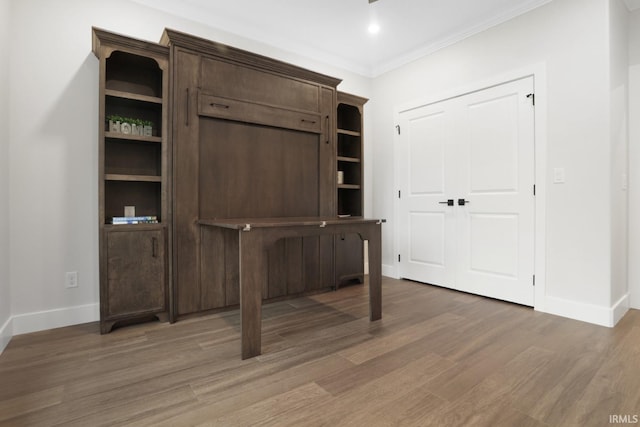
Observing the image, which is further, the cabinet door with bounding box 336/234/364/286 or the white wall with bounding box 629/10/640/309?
the cabinet door with bounding box 336/234/364/286

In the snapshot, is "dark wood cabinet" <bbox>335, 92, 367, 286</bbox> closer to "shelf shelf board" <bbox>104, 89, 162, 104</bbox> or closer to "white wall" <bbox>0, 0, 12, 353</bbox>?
"shelf shelf board" <bbox>104, 89, 162, 104</bbox>

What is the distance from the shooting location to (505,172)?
3.01 m

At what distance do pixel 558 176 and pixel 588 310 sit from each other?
1102 millimetres

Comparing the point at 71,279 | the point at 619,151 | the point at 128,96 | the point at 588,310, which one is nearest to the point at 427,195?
the point at 619,151

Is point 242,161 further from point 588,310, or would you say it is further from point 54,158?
point 588,310

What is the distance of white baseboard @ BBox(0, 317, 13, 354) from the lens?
2.00m

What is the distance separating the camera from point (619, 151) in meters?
2.60

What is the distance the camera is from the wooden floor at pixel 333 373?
139cm

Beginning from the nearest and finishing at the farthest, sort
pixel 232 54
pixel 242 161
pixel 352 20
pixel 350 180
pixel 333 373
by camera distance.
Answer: pixel 333 373
pixel 232 54
pixel 242 161
pixel 352 20
pixel 350 180

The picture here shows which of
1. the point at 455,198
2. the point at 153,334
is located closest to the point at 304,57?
the point at 455,198


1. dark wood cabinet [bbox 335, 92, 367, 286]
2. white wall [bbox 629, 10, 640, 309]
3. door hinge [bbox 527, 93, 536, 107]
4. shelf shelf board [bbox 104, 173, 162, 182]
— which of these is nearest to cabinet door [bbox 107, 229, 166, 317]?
shelf shelf board [bbox 104, 173, 162, 182]

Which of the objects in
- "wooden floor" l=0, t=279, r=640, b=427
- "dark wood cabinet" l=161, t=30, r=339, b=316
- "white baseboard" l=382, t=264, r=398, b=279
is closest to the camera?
"wooden floor" l=0, t=279, r=640, b=427

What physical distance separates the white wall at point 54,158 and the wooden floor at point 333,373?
32cm

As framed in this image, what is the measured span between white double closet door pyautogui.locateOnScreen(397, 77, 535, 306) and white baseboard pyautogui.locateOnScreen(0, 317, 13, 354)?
12.1 feet
